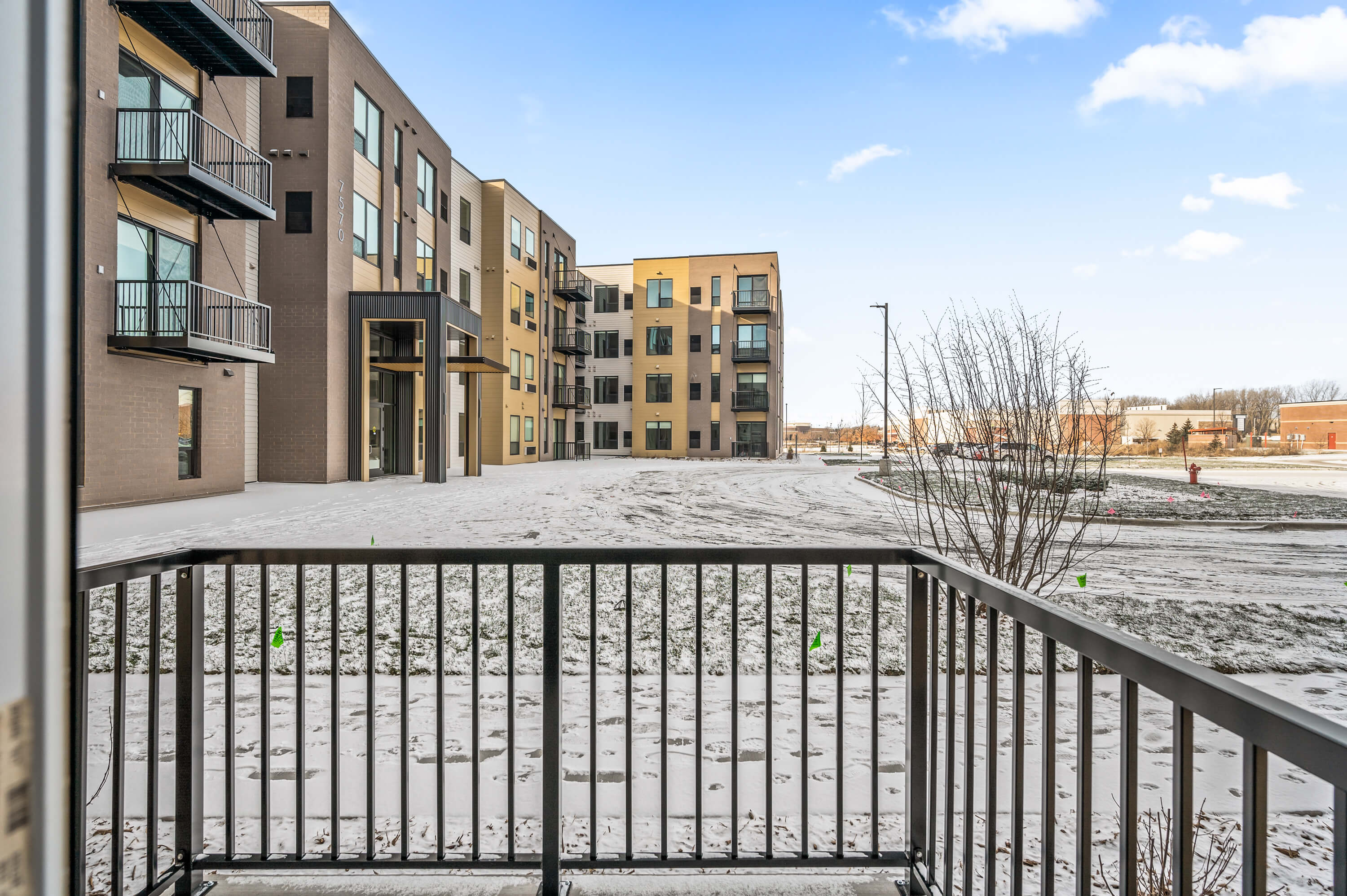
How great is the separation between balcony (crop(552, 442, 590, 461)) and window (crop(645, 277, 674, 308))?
9691 mm

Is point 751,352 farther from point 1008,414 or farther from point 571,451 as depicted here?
point 1008,414

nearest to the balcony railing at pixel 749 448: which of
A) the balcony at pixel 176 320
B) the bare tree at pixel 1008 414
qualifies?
the balcony at pixel 176 320

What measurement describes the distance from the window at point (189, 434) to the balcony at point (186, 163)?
155 inches

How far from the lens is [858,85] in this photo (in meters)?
10.4

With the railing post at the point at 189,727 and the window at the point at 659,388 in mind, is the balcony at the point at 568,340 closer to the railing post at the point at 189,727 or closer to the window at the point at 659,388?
the window at the point at 659,388

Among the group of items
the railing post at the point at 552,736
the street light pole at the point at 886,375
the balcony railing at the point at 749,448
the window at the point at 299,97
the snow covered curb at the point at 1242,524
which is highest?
the window at the point at 299,97

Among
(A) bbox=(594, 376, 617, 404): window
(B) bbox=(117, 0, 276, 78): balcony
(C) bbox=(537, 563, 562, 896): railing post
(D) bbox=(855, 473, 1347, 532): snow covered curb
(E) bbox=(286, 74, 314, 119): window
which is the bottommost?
(D) bbox=(855, 473, 1347, 532): snow covered curb

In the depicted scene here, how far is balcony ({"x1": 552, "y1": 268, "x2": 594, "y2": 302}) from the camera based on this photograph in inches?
1557

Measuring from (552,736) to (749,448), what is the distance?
41.9m

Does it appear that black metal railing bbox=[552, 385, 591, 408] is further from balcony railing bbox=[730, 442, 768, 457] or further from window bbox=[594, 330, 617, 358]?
balcony railing bbox=[730, 442, 768, 457]

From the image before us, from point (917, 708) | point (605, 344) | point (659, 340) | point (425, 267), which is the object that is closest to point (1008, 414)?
point (917, 708)

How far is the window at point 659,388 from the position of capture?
1764 inches

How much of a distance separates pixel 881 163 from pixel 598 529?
9.96 metres

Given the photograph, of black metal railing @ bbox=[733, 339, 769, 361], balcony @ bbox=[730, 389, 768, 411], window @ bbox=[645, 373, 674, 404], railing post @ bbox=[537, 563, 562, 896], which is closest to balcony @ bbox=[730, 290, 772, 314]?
black metal railing @ bbox=[733, 339, 769, 361]
